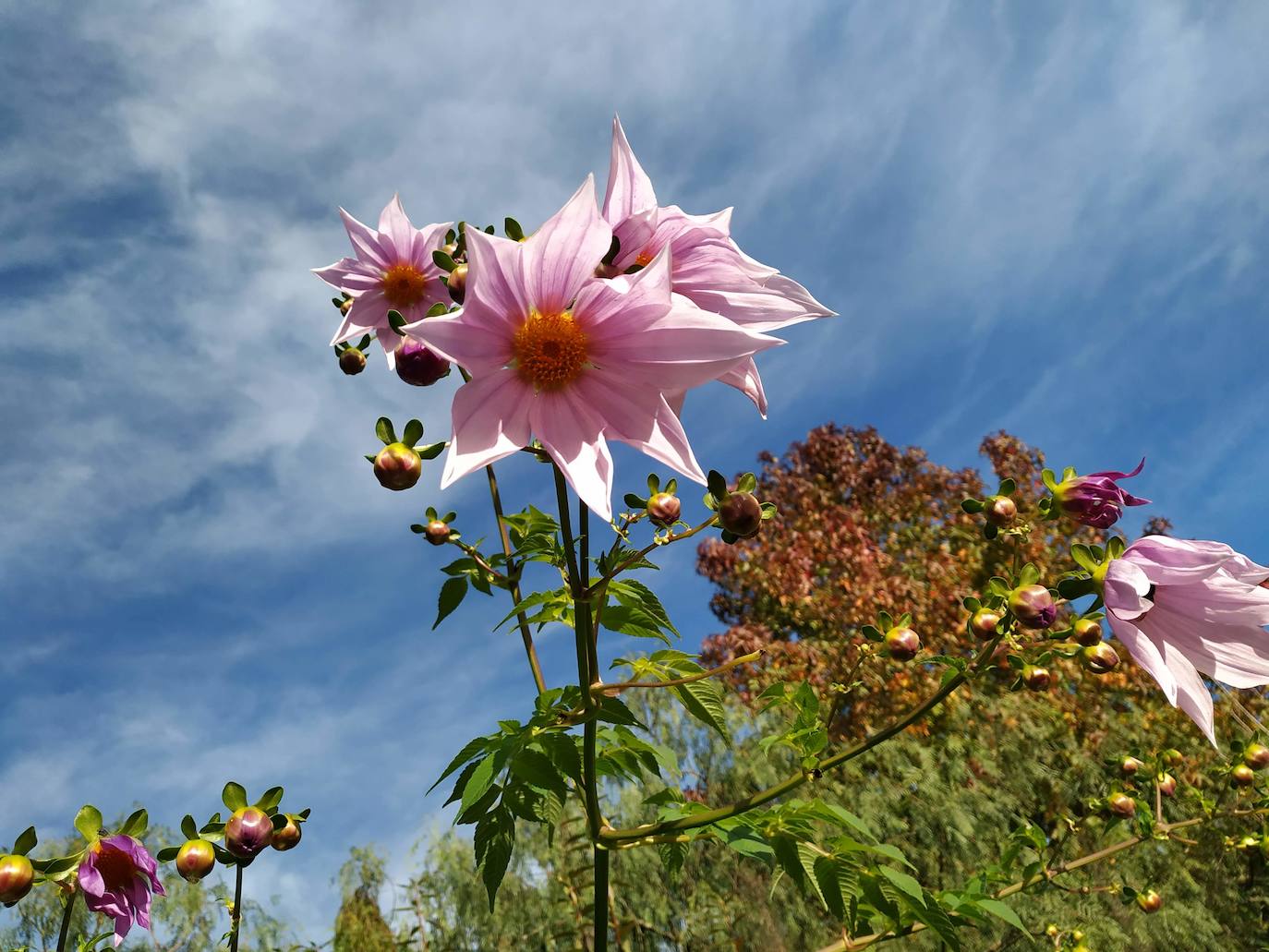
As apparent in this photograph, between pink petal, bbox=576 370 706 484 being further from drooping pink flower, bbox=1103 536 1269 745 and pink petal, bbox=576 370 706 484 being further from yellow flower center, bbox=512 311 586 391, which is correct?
drooping pink flower, bbox=1103 536 1269 745

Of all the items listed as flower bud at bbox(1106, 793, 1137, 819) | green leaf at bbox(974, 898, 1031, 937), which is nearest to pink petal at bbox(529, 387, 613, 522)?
green leaf at bbox(974, 898, 1031, 937)

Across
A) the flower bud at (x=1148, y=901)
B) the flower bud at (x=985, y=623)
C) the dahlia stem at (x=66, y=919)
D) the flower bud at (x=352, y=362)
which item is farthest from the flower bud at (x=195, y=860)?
the flower bud at (x=1148, y=901)

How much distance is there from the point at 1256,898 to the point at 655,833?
622cm

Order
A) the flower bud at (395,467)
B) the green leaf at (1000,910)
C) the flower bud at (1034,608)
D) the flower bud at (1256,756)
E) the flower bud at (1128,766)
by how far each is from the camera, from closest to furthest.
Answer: the flower bud at (395,467) < the flower bud at (1034,608) < the green leaf at (1000,910) < the flower bud at (1256,756) < the flower bud at (1128,766)

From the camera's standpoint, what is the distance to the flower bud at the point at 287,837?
1.43 meters

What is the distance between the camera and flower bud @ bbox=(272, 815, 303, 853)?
143 centimetres

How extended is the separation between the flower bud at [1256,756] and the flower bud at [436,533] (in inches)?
101

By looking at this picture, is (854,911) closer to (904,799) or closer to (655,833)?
(655,833)

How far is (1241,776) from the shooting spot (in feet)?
8.78

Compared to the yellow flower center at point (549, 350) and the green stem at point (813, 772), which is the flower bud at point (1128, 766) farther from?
the yellow flower center at point (549, 350)

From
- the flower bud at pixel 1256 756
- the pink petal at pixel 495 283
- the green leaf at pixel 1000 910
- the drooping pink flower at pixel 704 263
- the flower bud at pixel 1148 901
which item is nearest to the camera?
the pink petal at pixel 495 283

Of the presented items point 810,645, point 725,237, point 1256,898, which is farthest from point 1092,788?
point 725,237

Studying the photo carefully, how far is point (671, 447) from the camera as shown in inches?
47.5

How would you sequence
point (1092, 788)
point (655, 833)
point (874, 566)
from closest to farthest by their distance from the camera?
point (655, 833)
point (1092, 788)
point (874, 566)
